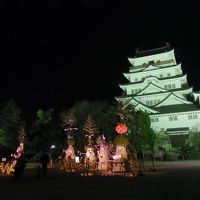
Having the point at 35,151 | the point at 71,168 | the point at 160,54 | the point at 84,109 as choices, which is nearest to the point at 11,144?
the point at 35,151

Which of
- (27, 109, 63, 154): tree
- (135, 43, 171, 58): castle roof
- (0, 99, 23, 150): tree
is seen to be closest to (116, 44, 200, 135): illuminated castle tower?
(135, 43, 171, 58): castle roof

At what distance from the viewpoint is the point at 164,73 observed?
5953 centimetres

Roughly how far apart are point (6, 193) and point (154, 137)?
3419 centimetres

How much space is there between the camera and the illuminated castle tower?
52.6m

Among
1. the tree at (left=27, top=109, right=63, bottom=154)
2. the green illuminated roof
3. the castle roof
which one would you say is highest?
the castle roof

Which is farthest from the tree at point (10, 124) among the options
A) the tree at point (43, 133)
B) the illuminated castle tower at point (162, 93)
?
the illuminated castle tower at point (162, 93)

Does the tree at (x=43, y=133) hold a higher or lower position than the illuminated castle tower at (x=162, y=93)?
lower

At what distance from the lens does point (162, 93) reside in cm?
5647

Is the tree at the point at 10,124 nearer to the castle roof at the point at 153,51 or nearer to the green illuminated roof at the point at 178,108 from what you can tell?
the green illuminated roof at the point at 178,108

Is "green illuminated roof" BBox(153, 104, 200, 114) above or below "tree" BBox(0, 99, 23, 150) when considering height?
above

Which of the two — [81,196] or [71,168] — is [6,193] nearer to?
[81,196]

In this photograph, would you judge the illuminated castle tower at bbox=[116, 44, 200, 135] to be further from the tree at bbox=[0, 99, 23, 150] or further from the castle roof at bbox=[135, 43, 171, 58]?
the tree at bbox=[0, 99, 23, 150]

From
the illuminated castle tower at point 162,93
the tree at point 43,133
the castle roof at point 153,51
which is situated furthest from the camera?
the castle roof at point 153,51

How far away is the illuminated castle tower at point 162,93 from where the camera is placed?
173ft
